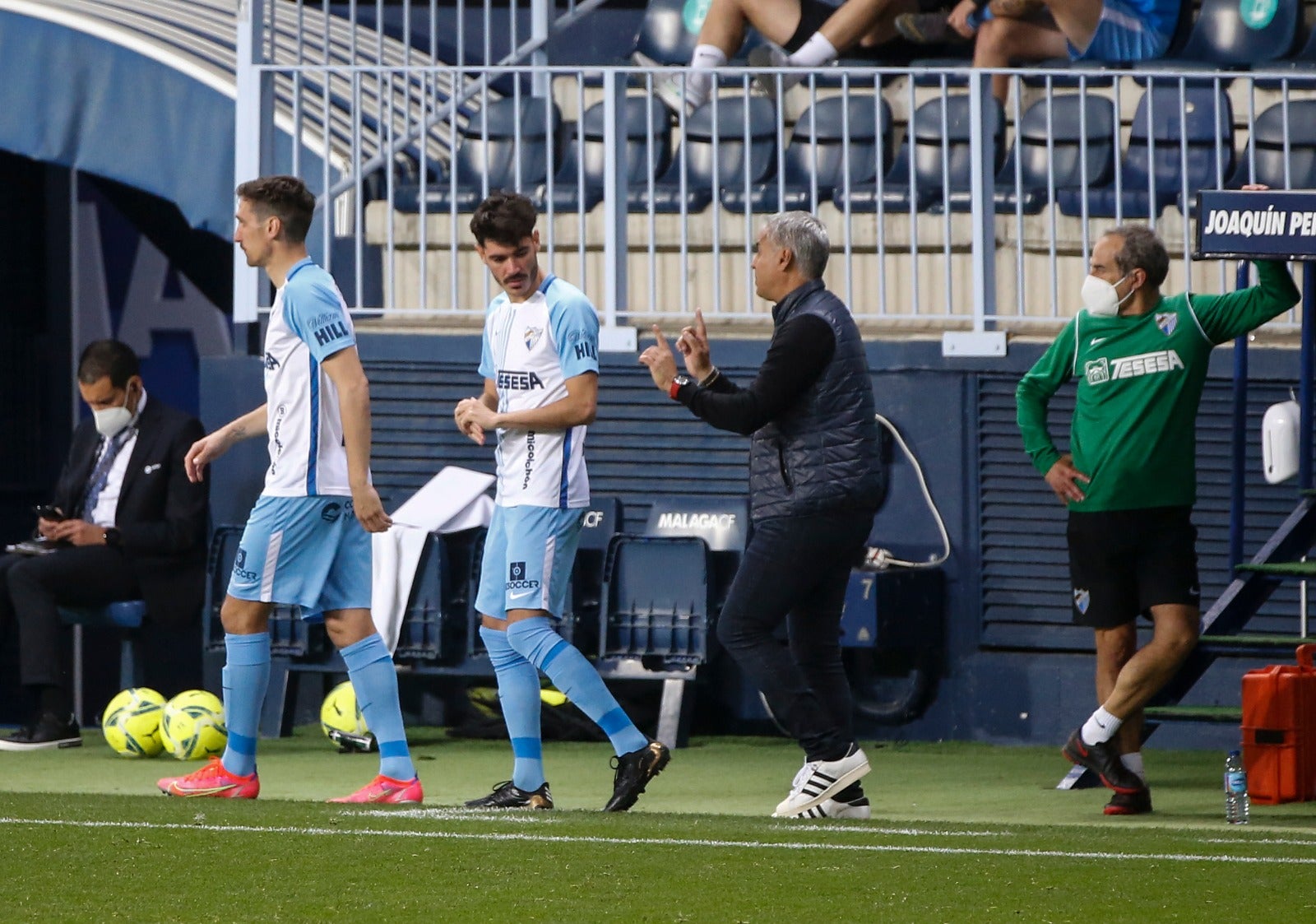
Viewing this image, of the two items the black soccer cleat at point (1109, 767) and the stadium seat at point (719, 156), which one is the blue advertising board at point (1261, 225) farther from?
the stadium seat at point (719, 156)

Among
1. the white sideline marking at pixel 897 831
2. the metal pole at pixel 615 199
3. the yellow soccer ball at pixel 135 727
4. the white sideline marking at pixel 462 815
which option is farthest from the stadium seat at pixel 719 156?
the white sideline marking at pixel 897 831

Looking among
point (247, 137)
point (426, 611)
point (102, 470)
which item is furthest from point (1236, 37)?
point (102, 470)

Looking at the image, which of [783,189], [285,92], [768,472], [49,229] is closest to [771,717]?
[783,189]

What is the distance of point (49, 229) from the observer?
13656mm

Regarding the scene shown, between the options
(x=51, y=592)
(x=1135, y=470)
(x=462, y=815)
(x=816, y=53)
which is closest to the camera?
(x=462, y=815)

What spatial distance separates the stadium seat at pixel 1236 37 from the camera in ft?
38.6

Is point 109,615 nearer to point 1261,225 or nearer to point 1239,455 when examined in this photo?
point 1239,455

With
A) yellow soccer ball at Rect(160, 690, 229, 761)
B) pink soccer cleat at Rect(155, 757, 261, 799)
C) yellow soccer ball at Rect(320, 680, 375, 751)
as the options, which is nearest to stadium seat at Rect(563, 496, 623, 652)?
yellow soccer ball at Rect(320, 680, 375, 751)

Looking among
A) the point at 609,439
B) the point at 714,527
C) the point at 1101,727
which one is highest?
the point at 609,439

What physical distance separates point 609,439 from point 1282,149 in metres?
3.31

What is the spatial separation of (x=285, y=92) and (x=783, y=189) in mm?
2766

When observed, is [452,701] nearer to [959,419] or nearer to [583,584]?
[583,584]

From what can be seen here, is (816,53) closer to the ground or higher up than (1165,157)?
higher up

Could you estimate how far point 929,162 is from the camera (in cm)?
1093
